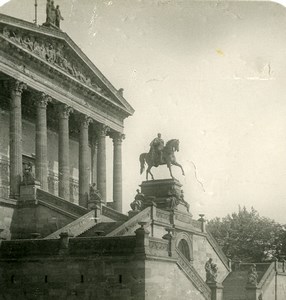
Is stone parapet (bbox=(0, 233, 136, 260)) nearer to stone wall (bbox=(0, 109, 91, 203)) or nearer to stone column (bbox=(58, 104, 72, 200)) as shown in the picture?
stone wall (bbox=(0, 109, 91, 203))

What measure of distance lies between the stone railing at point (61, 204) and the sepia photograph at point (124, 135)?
0.07 m

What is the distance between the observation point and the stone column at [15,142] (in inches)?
1442

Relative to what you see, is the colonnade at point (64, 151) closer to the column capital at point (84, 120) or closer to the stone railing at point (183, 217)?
the column capital at point (84, 120)

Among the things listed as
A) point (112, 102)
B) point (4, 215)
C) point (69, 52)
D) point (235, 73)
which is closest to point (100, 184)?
point (112, 102)

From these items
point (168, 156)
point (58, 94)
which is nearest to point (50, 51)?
point (58, 94)

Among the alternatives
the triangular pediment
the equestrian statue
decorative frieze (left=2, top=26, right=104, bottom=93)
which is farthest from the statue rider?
decorative frieze (left=2, top=26, right=104, bottom=93)

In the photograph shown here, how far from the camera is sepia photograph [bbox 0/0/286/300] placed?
1105 inches

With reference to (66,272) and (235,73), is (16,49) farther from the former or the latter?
(66,272)

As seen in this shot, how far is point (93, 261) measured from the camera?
27594 millimetres

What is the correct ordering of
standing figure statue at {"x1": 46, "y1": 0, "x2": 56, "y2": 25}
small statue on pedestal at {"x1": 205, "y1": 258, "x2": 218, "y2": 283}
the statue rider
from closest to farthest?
1. small statue on pedestal at {"x1": 205, "y1": 258, "x2": 218, "y2": 283}
2. standing figure statue at {"x1": 46, "y1": 0, "x2": 56, "y2": 25}
3. the statue rider

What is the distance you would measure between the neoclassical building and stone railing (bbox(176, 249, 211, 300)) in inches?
422

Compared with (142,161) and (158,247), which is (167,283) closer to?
(158,247)

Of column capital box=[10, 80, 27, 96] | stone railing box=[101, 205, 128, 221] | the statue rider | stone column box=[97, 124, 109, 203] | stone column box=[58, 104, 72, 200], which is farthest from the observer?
stone column box=[97, 124, 109, 203]

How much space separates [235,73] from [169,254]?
10707 millimetres
